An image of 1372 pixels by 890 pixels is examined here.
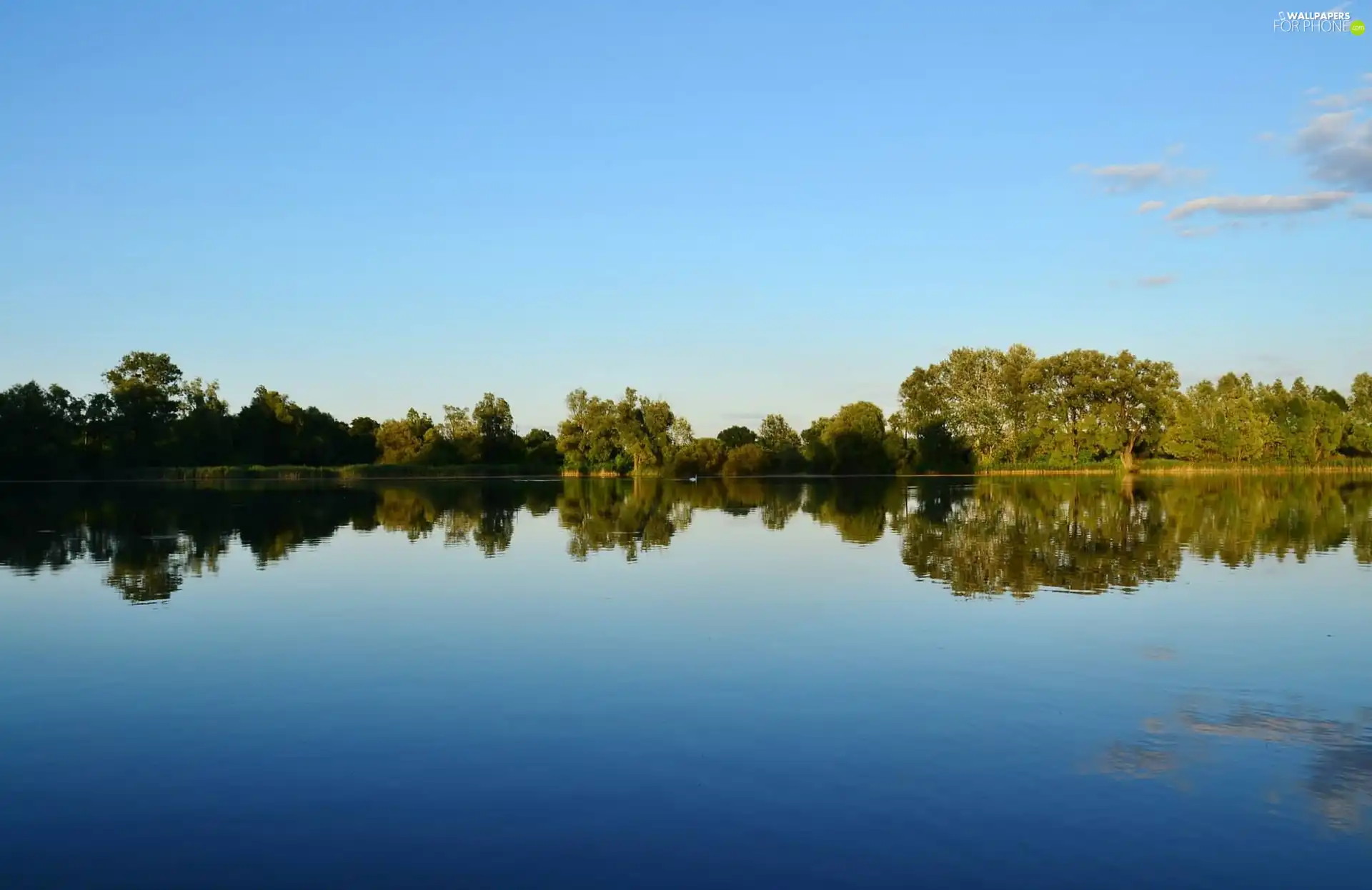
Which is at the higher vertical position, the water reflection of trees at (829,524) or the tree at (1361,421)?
the tree at (1361,421)

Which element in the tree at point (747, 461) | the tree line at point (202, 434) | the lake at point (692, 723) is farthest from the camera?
the tree at point (747, 461)

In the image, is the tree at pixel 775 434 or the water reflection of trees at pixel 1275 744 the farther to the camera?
the tree at pixel 775 434

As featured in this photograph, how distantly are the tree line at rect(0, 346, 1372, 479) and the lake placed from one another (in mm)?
88440

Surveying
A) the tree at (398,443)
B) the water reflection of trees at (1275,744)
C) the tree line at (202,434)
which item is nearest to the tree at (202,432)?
the tree line at (202,434)

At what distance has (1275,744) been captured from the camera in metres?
10.3

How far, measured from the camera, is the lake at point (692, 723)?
7.74 m

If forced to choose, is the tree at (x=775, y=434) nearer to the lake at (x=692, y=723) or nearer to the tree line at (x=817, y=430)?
the tree line at (x=817, y=430)

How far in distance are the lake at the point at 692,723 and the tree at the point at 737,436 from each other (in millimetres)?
114920

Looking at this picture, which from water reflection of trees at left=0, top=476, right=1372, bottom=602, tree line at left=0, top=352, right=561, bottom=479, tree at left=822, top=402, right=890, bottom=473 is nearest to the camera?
water reflection of trees at left=0, top=476, right=1372, bottom=602

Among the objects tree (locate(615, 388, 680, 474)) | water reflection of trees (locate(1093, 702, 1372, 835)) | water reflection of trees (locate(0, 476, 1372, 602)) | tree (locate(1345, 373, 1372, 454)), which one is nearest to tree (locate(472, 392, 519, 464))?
tree (locate(615, 388, 680, 474))

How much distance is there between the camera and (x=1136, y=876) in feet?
23.9

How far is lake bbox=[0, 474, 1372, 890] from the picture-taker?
7742 millimetres

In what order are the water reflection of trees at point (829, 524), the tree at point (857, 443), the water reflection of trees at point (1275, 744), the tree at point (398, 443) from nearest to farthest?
the water reflection of trees at point (1275, 744) → the water reflection of trees at point (829, 524) → the tree at point (857, 443) → the tree at point (398, 443)

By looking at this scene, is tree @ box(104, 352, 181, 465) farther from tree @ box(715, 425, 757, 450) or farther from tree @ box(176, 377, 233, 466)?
tree @ box(715, 425, 757, 450)
